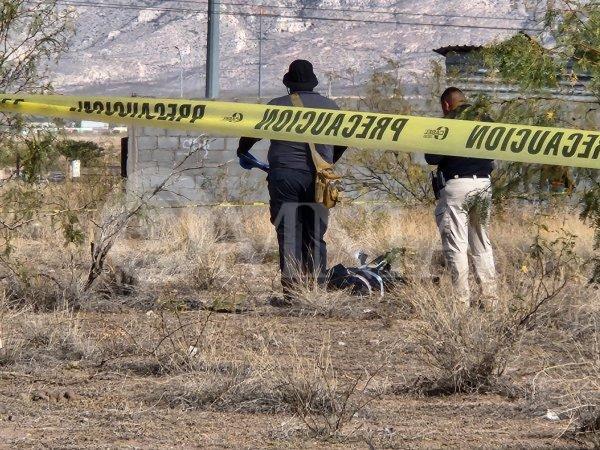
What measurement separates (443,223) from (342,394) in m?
3.53

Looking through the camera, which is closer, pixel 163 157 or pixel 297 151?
pixel 297 151

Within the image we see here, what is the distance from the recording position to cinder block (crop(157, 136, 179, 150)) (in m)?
19.2

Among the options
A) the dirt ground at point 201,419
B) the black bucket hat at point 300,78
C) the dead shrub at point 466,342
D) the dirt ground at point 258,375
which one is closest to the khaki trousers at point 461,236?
the dirt ground at point 258,375

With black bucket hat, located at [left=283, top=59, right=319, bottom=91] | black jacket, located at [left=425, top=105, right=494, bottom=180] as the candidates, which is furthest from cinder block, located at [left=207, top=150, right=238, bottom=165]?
black jacket, located at [left=425, top=105, right=494, bottom=180]

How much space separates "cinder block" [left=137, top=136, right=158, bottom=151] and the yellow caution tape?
432 inches

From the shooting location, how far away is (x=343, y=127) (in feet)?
22.1

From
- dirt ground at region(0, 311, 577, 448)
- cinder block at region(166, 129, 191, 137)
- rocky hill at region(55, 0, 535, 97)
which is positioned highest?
rocky hill at region(55, 0, 535, 97)

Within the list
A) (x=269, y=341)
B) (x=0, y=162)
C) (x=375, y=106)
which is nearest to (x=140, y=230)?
(x=375, y=106)

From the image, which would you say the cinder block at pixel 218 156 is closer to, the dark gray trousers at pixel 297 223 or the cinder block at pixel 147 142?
the cinder block at pixel 147 142

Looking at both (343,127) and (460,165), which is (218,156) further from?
(343,127)

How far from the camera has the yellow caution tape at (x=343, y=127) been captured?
6.09 m

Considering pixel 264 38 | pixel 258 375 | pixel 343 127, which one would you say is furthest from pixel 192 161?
pixel 264 38

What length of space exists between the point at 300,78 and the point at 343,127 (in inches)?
126

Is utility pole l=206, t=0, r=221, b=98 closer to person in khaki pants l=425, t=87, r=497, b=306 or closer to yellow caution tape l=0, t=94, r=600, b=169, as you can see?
person in khaki pants l=425, t=87, r=497, b=306
